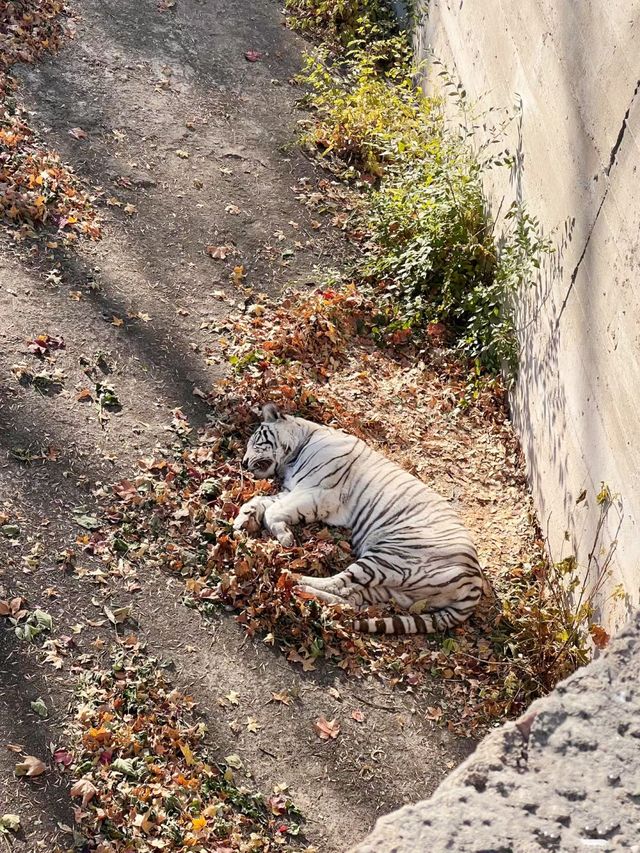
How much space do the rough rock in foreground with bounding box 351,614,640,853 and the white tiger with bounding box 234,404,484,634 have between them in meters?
3.00

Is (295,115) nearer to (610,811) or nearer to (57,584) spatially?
(57,584)

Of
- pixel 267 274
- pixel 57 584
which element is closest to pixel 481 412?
pixel 267 274

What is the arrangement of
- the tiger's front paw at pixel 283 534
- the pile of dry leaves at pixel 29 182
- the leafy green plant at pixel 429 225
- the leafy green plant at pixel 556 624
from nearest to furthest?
the leafy green plant at pixel 556 624, the tiger's front paw at pixel 283 534, the leafy green plant at pixel 429 225, the pile of dry leaves at pixel 29 182

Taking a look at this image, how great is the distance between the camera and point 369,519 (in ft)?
20.8

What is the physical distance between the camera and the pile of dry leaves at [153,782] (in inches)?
178

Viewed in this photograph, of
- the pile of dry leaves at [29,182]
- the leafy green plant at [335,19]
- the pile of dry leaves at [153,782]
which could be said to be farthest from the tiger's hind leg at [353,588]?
the leafy green plant at [335,19]

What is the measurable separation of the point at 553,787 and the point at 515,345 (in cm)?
530

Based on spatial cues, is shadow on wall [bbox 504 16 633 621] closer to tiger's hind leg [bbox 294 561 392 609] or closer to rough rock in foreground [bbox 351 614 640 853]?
tiger's hind leg [bbox 294 561 392 609]

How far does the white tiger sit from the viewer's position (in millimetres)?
5887

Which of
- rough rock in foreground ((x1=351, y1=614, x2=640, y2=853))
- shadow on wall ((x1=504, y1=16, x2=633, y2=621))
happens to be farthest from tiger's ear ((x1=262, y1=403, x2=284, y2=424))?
rough rock in foreground ((x1=351, y1=614, x2=640, y2=853))

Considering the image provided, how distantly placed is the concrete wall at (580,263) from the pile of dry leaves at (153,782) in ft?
7.69

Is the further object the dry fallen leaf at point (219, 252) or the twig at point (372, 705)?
the dry fallen leaf at point (219, 252)

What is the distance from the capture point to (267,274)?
845cm

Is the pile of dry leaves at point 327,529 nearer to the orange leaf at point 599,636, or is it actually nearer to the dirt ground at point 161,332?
the dirt ground at point 161,332
